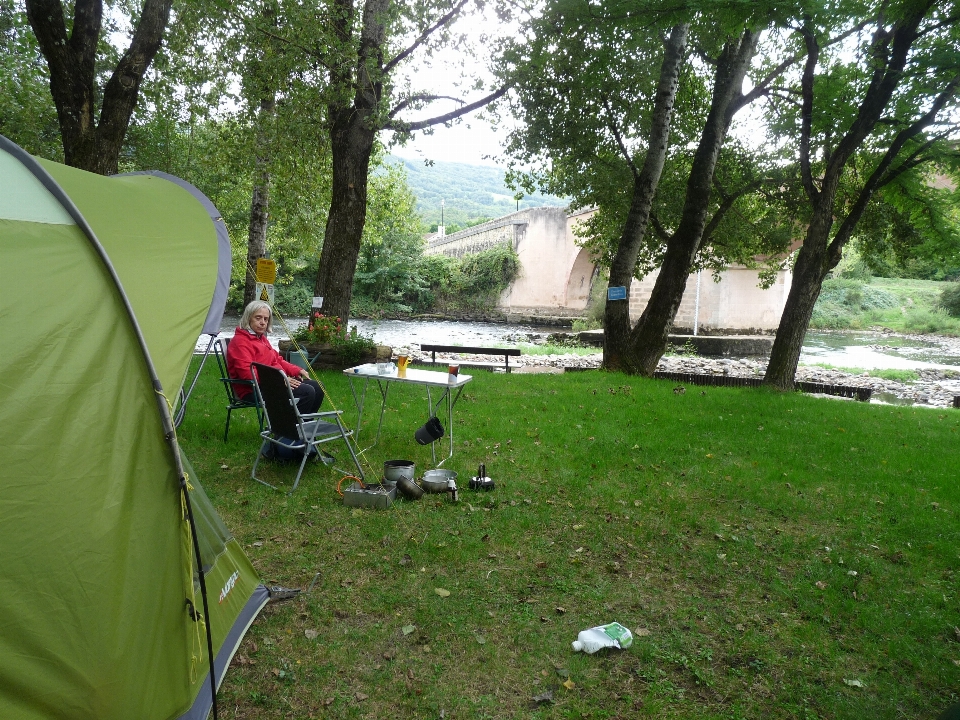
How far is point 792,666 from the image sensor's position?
117 inches

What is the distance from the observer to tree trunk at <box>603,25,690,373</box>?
1016 cm

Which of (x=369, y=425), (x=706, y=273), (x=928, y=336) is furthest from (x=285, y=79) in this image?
(x=928, y=336)

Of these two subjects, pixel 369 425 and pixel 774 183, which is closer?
pixel 369 425

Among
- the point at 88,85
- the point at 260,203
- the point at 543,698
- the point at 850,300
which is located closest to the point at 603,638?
the point at 543,698

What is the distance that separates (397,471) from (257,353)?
5.35ft

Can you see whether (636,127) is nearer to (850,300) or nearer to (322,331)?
(322,331)

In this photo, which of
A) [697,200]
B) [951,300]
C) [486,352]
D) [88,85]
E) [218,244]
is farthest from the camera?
[951,300]

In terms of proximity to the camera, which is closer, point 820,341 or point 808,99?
point 808,99

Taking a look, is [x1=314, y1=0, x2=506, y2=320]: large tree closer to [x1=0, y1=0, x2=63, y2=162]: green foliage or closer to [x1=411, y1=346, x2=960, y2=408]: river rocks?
[x1=411, y1=346, x2=960, y2=408]: river rocks

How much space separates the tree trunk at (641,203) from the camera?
33.3ft

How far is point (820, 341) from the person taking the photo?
30.5m

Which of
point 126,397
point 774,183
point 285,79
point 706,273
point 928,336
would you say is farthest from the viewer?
point 928,336

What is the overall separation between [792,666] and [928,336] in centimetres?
3793

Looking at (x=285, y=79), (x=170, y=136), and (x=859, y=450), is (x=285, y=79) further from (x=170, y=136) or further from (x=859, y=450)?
(x=859, y=450)
